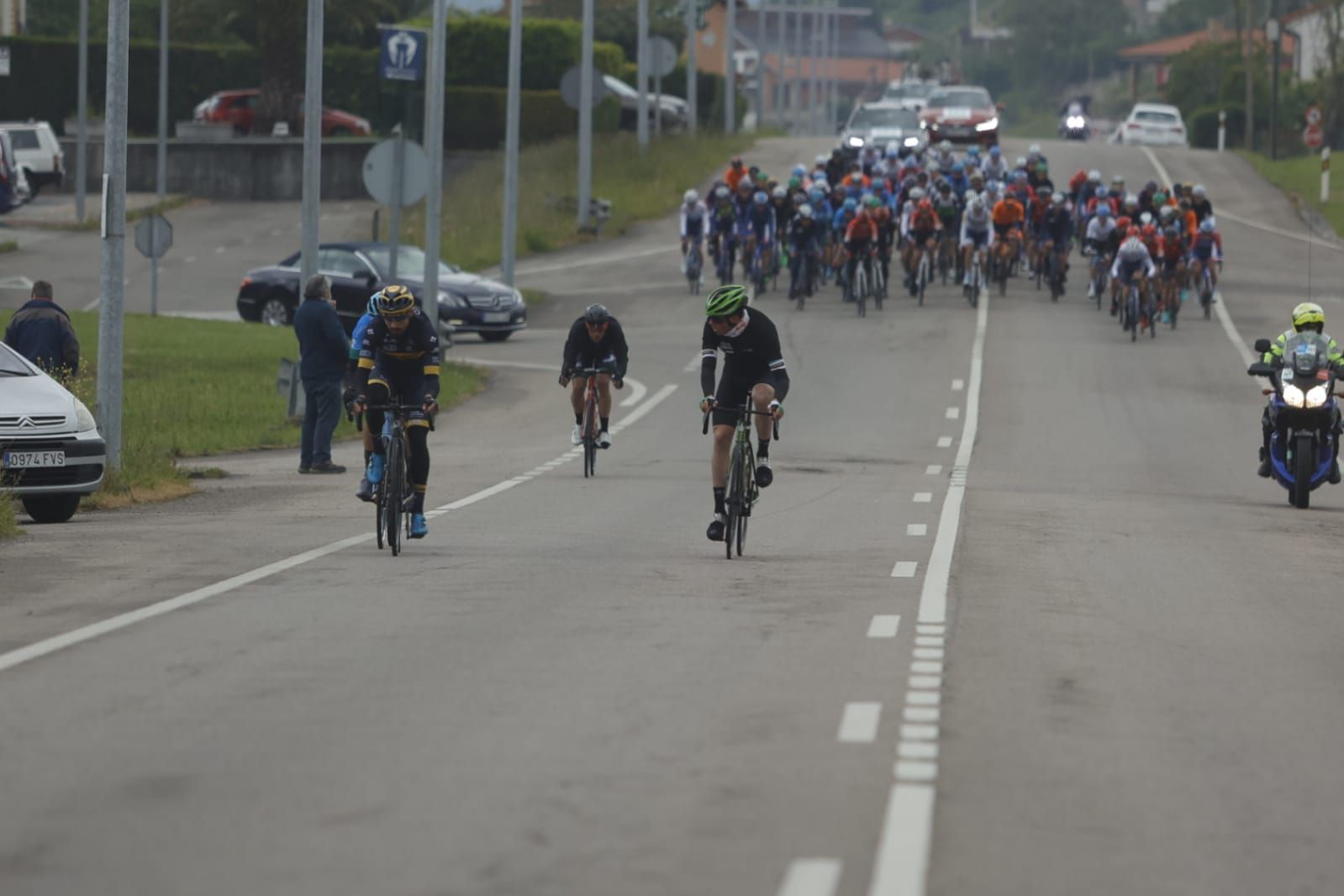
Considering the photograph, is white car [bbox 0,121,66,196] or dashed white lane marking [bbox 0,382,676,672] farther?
white car [bbox 0,121,66,196]

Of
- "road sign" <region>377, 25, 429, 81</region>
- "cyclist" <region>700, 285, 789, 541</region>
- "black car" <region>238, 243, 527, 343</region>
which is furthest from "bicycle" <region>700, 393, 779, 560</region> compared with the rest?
"black car" <region>238, 243, 527, 343</region>

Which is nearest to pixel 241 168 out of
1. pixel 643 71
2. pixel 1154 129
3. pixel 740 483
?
pixel 643 71

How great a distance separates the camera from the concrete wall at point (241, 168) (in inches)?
2682

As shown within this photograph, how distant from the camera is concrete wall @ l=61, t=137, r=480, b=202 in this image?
68.1 meters

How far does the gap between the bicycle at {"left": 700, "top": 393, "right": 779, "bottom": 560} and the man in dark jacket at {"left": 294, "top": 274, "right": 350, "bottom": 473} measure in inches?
299

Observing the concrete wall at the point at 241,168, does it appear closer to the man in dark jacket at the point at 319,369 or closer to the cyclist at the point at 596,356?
the man in dark jacket at the point at 319,369


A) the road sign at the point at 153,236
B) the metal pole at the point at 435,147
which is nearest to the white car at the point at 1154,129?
the road sign at the point at 153,236

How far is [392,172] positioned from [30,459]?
12.3 meters

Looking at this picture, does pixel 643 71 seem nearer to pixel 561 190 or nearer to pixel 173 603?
pixel 561 190

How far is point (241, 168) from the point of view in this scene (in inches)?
2697

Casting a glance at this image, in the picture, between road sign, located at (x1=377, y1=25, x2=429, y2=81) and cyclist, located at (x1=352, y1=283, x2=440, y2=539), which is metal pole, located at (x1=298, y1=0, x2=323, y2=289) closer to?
road sign, located at (x1=377, y1=25, x2=429, y2=81)

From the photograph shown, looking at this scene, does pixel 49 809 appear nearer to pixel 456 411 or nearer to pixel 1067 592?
pixel 1067 592

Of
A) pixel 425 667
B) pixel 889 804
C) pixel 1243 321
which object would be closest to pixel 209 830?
pixel 889 804

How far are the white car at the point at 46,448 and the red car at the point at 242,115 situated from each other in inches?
2121
